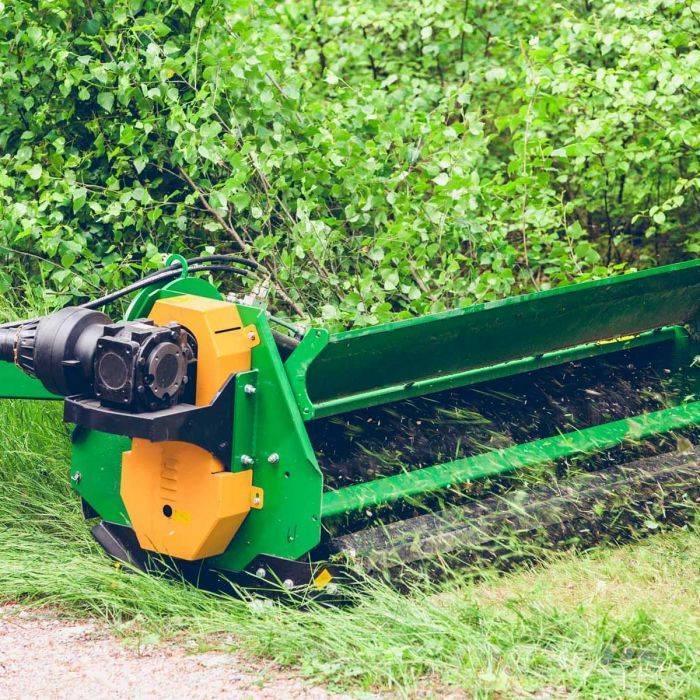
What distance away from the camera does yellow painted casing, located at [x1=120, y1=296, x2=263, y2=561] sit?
3525 millimetres

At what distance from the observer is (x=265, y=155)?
5.34m

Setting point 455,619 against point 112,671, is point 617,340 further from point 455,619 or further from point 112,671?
point 112,671

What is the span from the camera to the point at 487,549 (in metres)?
3.81

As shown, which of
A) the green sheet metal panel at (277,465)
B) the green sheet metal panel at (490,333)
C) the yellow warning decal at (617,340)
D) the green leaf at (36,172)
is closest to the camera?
the green sheet metal panel at (277,465)

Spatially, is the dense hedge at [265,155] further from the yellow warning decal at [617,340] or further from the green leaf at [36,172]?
the yellow warning decal at [617,340]

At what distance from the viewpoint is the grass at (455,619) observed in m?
2.98

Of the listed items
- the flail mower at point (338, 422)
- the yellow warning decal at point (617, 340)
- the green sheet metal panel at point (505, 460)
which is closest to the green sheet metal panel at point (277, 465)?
the flail mower at point (338, 422)

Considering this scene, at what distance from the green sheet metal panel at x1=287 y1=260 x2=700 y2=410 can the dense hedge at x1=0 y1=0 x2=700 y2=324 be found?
100cm

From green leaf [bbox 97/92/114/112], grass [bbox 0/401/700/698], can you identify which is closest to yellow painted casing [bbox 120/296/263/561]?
grass [bbox 0/401/700/698]

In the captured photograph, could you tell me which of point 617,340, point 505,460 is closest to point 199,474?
point 505,460

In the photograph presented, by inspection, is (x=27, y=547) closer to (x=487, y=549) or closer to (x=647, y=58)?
(x=487, y=549)

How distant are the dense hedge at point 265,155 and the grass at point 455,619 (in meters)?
1.56

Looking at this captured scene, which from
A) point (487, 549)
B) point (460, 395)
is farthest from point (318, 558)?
point (460, 395)

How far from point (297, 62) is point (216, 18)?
165 cm
